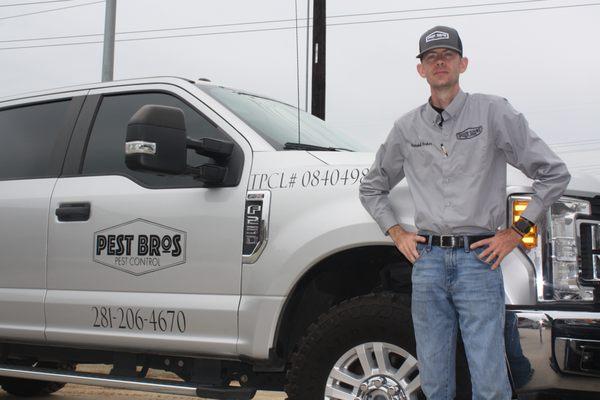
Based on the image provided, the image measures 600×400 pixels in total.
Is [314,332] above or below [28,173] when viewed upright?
below

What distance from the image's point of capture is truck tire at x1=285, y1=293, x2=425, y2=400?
3.27 meters

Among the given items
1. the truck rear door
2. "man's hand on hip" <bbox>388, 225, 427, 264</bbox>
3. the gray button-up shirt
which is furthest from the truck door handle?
the gray button-up shirt

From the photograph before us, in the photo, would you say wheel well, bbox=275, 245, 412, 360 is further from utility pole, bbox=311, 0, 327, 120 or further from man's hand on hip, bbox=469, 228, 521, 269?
utility pole, bbox=311, 0, 327, 120

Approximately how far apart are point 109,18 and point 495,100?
8.95 metres

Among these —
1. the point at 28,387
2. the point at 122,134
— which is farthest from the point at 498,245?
the point at 28,387

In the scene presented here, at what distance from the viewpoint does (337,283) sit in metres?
3.79

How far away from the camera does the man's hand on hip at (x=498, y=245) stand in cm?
282

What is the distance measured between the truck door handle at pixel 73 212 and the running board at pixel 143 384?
0.86 meters

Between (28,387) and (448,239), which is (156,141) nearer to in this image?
(448,239)

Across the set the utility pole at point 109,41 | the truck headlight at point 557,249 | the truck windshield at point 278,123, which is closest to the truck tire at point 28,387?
the truck windshield at point 278,123

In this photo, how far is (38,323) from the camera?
14.3 feet

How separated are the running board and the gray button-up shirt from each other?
144 centimetres

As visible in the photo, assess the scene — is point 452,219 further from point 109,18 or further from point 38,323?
point 109,18

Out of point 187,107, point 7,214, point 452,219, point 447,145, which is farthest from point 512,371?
point 7,214
